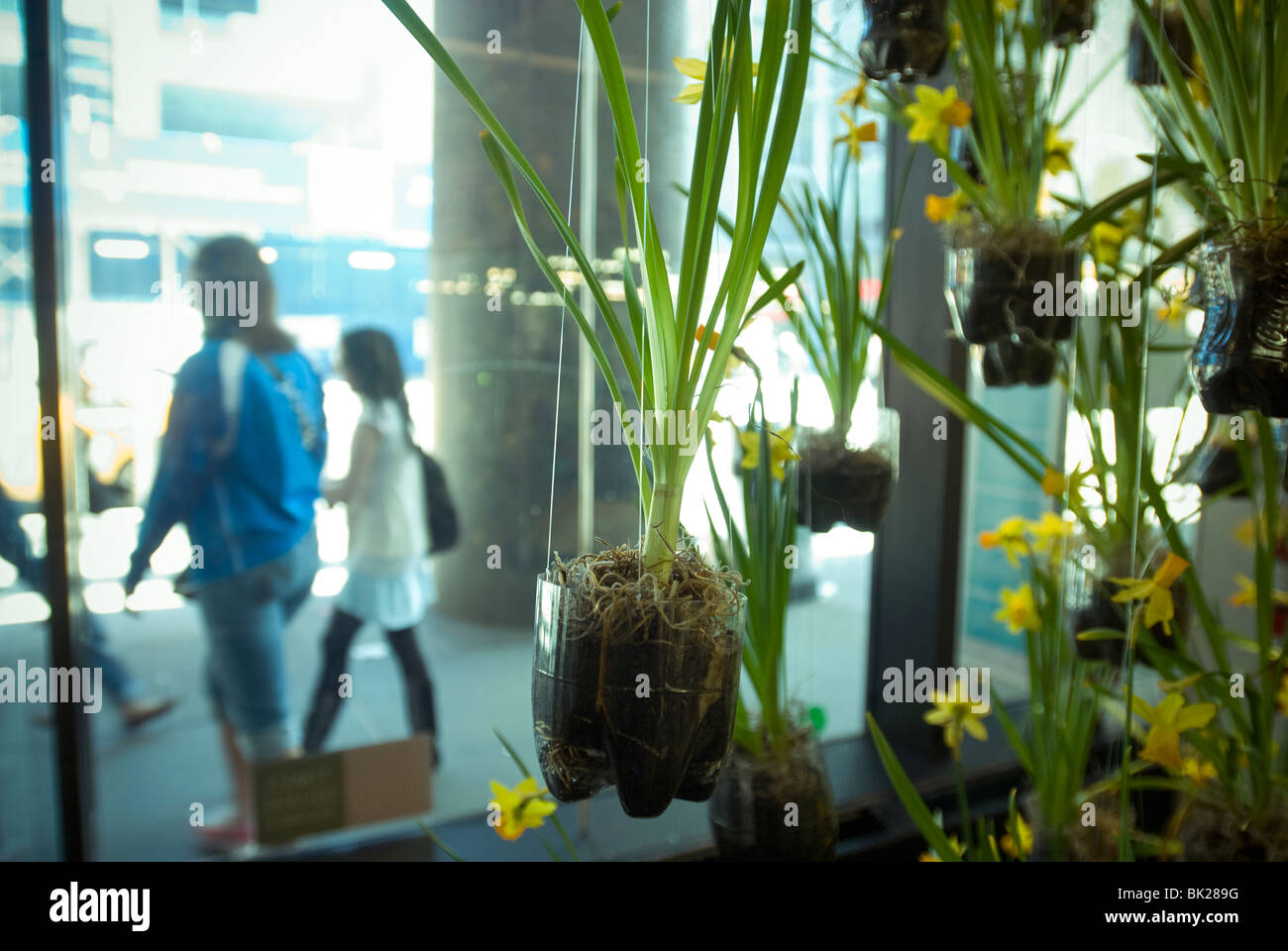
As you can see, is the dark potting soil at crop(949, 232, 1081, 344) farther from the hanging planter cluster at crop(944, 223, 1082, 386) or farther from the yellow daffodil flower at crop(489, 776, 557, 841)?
the yellow daffodil flower at crop(489, 776, 557, 841)

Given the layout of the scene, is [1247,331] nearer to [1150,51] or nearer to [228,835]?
[1150,51]

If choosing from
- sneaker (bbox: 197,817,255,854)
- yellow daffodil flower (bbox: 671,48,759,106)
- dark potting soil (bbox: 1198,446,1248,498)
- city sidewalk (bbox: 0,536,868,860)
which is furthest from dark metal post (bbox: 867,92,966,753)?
sneaker (bbox: 197,817,255,854)

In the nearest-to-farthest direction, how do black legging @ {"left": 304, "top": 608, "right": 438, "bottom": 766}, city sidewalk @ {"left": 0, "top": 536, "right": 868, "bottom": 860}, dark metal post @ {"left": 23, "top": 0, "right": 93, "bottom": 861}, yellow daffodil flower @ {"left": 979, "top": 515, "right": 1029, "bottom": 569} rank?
yellow daffodil flower @ {"left": 979, "top": 515, "right": 1029, "bottom": 569} < dark metal post @ {"left": 23, "top": 0, "right": 93, "bottom": 861} < city sidewalk @ {"left": 0, "top": 536, "right": 868, "bottom": 860} < black legging @ {"left": 304, "top": 608, "right": 438, "bottom": 766}

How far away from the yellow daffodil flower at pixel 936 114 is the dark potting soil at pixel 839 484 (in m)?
0.39

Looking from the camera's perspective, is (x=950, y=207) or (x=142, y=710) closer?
(x=950, y=207)

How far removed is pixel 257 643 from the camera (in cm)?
185

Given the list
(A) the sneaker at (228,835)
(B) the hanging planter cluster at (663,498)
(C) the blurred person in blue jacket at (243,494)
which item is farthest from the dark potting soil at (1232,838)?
(A) the sneaker at (228,835)

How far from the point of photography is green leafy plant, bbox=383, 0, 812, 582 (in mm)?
608

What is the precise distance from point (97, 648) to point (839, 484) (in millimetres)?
1533

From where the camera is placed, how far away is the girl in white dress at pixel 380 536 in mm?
1866

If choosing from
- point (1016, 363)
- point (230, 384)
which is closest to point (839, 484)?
point (1016, 363)

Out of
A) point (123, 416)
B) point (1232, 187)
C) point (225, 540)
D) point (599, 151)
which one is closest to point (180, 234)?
point (123, 416)
